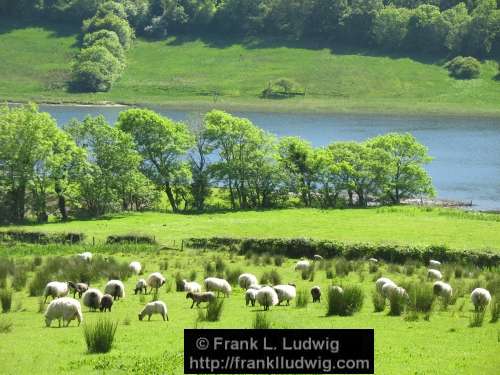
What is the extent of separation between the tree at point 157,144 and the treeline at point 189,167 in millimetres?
75

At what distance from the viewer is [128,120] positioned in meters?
67.6

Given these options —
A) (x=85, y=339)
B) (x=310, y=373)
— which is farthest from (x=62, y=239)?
(x=310, y=373)

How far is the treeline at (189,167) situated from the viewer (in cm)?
6181

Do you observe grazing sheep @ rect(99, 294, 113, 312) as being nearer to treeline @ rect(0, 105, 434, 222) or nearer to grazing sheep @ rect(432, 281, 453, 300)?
grazing sheep @ rect(432, 281, 453, 300)

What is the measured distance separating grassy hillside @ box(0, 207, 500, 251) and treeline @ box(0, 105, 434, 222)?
4.85m

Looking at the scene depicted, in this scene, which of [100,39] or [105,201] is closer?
[105,201]

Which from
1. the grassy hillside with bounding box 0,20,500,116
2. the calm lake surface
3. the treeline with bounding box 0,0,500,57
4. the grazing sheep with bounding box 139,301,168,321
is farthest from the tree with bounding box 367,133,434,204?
the treeline with bounding box 0,0,500,57

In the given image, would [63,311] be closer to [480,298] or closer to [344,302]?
[344,302]

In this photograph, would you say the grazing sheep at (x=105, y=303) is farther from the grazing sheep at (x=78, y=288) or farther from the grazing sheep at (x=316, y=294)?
the grazing sheep at (x=316, y=294)

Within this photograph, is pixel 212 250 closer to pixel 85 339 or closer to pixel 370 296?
pixel 370 296

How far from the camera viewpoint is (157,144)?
67.2 meters

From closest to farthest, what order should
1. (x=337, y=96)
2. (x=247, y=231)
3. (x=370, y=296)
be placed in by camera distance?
(x=370, y=296)
(x=247, y=231)
(x=337, y=96)

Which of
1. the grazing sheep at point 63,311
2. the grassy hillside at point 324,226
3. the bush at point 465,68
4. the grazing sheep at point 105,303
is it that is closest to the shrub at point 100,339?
A: the grazing sheep at point 63,311

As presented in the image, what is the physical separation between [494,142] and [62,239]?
8324 cm
